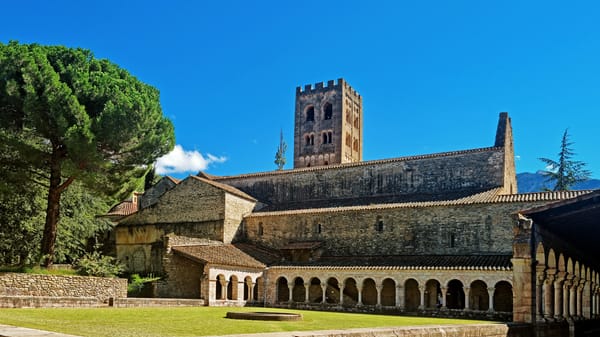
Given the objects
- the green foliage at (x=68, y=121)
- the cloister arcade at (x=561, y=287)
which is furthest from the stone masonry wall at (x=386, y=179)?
the green foliage at (x=68, y=121)

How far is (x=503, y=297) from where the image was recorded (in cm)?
3019

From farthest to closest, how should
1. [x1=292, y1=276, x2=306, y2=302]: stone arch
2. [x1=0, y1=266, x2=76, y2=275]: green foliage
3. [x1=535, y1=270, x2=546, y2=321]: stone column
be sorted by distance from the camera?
[x1=292, y1=276, x2=306, y2=302]: stone arch
[x1=0, y1=266, x2=76, y2=275]: green foliage
[x1=535, y1=270, x2=546, y2=321]: stone column

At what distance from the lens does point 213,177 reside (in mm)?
49375

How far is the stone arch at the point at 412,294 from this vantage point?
32094mm

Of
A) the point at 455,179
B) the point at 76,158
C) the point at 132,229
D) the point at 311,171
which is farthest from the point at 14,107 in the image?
the point at 455,179

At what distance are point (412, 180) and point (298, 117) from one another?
26.3 m

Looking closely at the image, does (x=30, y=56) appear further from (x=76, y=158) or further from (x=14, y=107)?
(x=76, y=158)

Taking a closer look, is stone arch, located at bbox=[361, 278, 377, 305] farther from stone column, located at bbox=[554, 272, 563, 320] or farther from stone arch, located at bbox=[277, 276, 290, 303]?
stone column, located at bbox=[554, 272, 563, 320]

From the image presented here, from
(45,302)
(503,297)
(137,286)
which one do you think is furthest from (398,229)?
(45,302)

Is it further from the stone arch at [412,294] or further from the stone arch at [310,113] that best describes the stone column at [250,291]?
the stone arch at [310,113]

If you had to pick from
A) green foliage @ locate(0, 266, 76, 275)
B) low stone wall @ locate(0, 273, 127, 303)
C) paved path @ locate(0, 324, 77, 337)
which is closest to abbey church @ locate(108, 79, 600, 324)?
low stone wall @ locate(0, 273, 127, 303)

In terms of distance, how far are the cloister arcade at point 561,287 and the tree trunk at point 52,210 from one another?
20071 mm

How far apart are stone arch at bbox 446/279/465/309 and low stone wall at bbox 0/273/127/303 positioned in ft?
55.7

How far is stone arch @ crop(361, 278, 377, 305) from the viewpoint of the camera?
3347 cm
